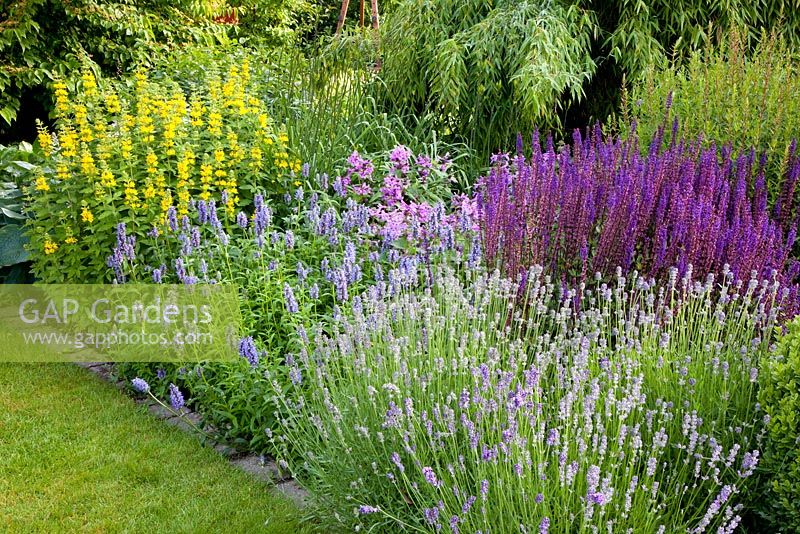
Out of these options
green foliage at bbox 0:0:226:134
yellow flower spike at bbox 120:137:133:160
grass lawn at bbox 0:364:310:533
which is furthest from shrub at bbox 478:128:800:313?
green foliage at bbox 0:0:226:134

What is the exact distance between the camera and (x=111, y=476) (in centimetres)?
340

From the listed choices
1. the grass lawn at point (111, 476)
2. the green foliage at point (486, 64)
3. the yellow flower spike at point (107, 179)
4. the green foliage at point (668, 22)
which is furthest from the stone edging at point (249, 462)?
the green foliage at point (668, 22)

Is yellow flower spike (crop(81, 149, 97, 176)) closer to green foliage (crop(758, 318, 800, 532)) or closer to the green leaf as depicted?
the green leaf

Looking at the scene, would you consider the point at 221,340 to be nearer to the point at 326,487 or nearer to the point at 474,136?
the point at 326,487

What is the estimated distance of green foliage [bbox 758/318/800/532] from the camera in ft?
7.57

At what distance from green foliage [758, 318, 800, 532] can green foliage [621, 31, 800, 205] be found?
6.87 ft

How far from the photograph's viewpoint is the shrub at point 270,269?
3547 millimetres

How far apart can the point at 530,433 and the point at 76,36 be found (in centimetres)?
865

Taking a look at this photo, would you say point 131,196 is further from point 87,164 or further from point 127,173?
point 87,164

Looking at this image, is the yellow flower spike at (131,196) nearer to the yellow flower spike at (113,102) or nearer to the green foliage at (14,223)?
the yellow flower spike at (113,102)

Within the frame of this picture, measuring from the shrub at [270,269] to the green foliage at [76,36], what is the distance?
489 centimetres

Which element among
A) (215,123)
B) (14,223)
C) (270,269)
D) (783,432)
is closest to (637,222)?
(783,432)

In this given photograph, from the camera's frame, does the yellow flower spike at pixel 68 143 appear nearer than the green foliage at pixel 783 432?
No

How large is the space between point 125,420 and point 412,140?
11.4ft
